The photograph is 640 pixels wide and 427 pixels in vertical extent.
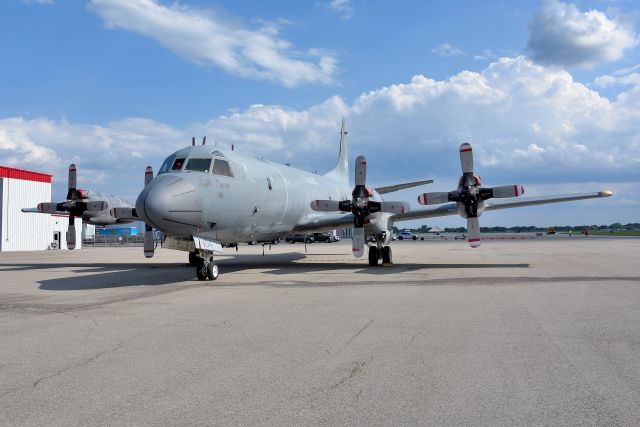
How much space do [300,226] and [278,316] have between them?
13239 mm

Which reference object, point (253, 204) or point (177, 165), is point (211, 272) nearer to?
point (253, 204)

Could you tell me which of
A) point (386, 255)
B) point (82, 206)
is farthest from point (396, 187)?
point (82, 206)

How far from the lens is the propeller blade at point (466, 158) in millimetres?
20417

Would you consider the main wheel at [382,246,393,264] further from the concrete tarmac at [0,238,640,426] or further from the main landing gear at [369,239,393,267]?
the concrete tarmac at [0,238,640,426]

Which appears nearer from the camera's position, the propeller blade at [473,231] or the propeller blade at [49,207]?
the propeller blade at [473,231]

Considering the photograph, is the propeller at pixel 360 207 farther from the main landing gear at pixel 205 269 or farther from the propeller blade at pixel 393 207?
the main landing gear at pixel 205 269

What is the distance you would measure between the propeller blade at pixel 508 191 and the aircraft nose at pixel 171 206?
1125 cm

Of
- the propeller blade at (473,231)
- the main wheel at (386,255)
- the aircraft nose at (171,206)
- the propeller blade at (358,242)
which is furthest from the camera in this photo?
the main wheel at (386,255)

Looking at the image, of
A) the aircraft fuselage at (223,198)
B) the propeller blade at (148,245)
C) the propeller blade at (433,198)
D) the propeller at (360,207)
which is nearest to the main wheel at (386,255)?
the propeller at (360,207)

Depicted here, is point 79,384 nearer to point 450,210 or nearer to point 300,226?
point 300,226

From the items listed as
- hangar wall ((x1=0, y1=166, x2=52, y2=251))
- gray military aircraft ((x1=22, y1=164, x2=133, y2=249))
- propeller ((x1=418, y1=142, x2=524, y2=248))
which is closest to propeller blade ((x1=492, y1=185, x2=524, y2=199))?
propeller ((x1=418, y1=142, x2=524, y2=248))

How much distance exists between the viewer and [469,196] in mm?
19906

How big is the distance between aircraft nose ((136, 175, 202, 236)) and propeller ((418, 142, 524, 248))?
9.26 metres

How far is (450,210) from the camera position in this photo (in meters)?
22.0
